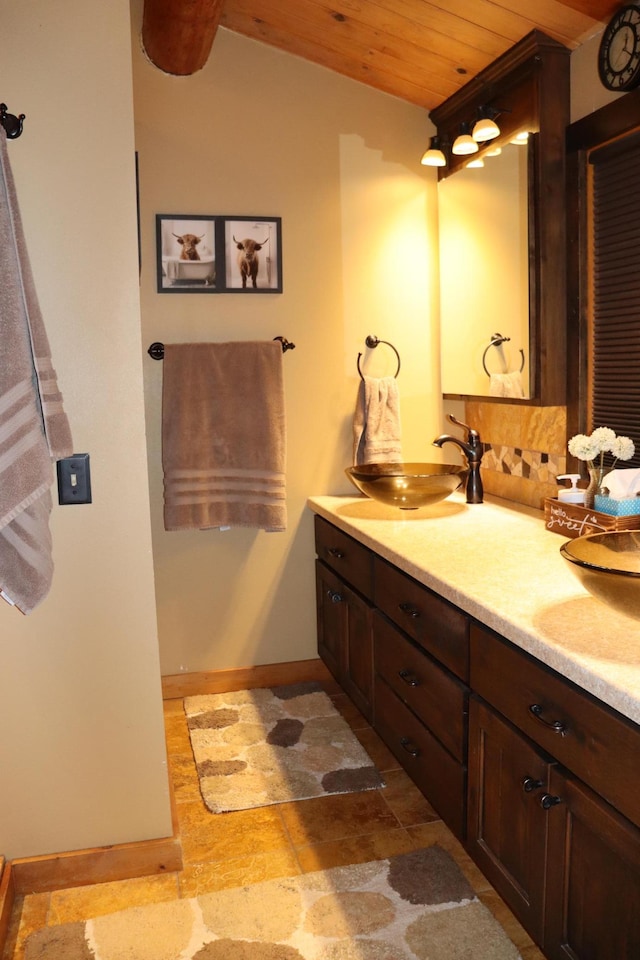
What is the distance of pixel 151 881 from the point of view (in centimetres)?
208

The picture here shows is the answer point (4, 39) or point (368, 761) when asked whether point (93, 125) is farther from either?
point (368, 761)

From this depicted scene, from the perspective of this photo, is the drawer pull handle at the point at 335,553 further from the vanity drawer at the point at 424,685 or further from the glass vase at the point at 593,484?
the glass vase at the point at 593,484

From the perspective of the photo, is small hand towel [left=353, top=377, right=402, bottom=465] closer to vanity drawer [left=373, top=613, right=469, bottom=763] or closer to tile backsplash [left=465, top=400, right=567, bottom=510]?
tile backsplash [left=465, top=400, right=567, bottom=510]

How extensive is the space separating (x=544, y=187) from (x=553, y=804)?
5.79 ft

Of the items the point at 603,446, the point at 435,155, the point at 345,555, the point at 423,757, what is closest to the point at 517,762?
the point at 423,757

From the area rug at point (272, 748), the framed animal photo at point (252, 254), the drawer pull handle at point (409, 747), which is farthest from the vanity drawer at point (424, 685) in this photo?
the framed animal photo at point (252, 254)

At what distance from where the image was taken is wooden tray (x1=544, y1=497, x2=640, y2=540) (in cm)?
207

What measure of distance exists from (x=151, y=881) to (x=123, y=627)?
27.0 inches

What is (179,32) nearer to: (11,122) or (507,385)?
(11,122)

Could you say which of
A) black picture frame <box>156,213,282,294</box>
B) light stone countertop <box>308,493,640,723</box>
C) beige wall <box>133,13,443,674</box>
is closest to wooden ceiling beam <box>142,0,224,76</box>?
beige wall <box>133,13,443,674</box>

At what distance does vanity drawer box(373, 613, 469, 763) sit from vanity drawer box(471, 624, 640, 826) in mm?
126

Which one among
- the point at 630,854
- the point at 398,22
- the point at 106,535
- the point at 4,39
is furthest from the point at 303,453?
the point at 630,854

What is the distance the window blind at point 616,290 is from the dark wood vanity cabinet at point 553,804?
35.7 inches

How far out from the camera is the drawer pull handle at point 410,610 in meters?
2.07
